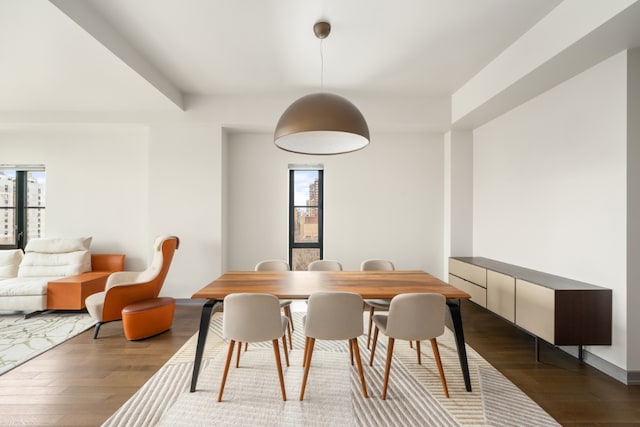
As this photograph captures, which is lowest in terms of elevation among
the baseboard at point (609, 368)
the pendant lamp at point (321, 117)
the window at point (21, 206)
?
the baseboard at point (609, 368)

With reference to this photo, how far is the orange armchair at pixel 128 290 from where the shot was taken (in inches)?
125

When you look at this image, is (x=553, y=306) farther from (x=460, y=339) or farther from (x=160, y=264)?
(x=160, y=264)

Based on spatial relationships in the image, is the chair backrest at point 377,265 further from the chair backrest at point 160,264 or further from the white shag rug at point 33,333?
the white shag rug at point 33,333

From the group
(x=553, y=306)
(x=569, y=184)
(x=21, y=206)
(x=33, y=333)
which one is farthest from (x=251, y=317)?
(x=21, y=206)

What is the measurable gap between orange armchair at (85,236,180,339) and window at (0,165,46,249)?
260cm

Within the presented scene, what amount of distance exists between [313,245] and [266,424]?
320 cm

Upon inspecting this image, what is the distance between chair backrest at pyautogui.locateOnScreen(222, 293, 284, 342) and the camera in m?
2.02

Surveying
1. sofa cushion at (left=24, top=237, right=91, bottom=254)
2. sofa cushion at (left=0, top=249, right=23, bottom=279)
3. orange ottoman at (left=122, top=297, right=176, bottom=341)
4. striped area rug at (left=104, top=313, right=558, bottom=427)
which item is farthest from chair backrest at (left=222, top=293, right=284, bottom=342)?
sofa cushion at (left=0, top=249, right=23, bottom=279)

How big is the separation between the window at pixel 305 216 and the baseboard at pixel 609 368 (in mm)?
3359

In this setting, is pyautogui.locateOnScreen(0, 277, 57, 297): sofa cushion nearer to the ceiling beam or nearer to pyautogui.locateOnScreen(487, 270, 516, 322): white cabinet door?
the ceiling beam

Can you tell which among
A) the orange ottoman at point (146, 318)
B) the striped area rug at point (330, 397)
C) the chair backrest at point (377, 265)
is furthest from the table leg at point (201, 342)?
the chair backrest at point (377, 265)

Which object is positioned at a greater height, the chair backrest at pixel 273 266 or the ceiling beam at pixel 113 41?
the ceiling beam at pixel 113 41

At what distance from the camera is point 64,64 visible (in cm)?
293

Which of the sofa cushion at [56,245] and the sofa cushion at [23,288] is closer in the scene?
the sofa cushion at [23,288]
